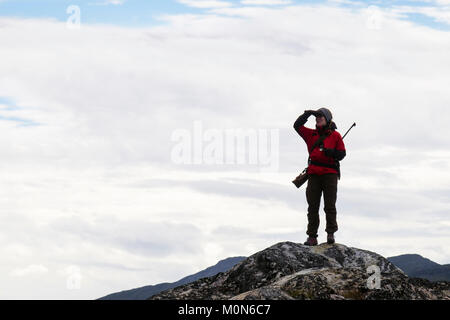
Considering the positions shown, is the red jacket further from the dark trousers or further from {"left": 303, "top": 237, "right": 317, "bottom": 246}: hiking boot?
{"left": 303, "top": 237, "right": 317, "bottom": 246}: hiking boot

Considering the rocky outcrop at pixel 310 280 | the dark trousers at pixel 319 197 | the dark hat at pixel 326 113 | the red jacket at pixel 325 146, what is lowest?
the rocky outcrop at pixel 310 280

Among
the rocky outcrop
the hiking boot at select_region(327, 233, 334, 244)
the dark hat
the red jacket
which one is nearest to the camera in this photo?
the rocky outcrop

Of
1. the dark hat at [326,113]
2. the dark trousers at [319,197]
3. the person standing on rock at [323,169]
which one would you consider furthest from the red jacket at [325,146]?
the dark hat at [326,113]

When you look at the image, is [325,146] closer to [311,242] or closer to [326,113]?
[326,113]

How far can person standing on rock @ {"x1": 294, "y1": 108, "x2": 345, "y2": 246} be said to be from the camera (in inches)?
718

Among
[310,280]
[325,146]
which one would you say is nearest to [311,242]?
[325,146]

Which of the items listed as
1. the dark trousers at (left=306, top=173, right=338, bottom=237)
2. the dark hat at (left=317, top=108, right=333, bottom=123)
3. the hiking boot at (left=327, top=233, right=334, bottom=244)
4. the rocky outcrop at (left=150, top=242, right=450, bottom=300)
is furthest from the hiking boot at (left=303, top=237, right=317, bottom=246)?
the dark hat at (left=317, top=108, right=333, bottom=123)

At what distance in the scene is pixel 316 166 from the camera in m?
18.4

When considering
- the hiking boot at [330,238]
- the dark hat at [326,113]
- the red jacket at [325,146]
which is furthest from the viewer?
the hiking boot at [330,238]

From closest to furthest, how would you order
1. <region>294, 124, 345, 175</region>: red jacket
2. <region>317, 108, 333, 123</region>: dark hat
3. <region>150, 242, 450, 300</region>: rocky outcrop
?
<region>150, 242, 450, 300</region>: rocky outcrop → <region>294, 124, 345, 175</region>: red jacket → <region>317, 108, 333, 123</region>: dark hat

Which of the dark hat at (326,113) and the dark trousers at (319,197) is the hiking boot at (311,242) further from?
the dark hat at (326,113)

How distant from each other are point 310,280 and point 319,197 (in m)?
5.75

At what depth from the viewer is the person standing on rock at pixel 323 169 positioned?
18.2 m
